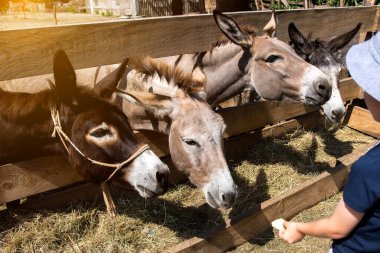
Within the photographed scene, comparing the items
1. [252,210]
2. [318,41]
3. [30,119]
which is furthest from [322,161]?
[30,119]

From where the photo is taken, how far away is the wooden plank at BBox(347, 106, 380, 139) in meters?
5.77

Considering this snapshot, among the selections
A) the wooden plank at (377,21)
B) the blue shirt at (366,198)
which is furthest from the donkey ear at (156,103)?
the wooden plank at (377,21)

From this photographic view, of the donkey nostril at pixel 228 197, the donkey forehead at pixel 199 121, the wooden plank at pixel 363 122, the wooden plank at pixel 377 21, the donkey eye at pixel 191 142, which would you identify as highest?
the wooden plank at pixel 377 21

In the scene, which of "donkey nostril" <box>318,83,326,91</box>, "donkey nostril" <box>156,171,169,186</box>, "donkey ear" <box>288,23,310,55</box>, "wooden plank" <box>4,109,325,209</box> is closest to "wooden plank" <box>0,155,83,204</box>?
"wooden plank" <box>4,109,325,209</box>

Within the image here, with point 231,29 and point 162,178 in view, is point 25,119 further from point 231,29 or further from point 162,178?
point 231,29

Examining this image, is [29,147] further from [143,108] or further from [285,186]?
[285,186]

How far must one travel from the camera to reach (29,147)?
2.60 meters

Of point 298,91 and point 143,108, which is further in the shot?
point 298,91

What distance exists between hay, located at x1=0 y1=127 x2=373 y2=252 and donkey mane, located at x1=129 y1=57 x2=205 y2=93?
1380mm

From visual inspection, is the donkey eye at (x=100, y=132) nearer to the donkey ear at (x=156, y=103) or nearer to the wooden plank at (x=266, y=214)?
the donkey ear at (x=156, y=103)

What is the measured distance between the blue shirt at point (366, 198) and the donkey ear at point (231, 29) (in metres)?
2.11

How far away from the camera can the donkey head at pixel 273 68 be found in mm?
3387

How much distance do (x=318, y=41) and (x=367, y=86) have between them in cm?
349

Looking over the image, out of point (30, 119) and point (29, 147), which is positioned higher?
point (30, 119)
